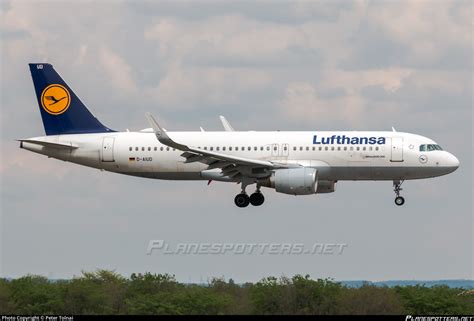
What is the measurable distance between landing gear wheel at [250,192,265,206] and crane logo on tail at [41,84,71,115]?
1371cm

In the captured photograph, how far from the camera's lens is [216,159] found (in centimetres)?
Answer: 8231

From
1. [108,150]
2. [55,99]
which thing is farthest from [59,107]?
[108,150]

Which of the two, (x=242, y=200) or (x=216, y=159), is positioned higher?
(x=216, y=159)

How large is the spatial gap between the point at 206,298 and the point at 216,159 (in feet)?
30.1

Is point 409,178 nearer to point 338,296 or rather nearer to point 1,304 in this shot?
point 338,296

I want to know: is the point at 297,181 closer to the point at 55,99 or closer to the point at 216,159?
the point at 216,159

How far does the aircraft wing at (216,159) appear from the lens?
260ft

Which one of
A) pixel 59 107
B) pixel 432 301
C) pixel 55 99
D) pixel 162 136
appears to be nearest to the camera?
pixel 162 136

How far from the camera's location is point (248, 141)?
84938mm

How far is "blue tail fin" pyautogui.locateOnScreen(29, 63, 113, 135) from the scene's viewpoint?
88312 millimetres

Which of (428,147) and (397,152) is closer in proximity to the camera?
(397,152)

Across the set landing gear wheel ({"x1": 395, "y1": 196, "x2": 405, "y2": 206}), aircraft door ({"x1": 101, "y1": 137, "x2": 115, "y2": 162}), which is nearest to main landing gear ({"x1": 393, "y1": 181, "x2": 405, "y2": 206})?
landing gear wheel ({"x1": 395, "y1": 196, "x2": 405, "y2": 206})

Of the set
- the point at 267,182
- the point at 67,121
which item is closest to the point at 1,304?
the point at 67,121

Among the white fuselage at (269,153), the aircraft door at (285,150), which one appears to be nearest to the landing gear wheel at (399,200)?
the white fuselage at (269,153)
